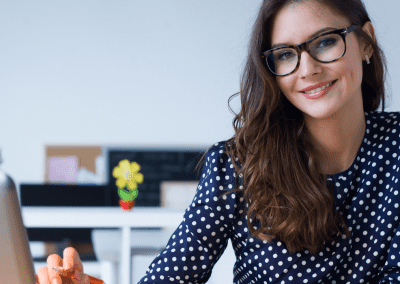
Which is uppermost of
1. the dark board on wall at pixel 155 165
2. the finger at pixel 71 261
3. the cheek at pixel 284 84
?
the cheek at pixel 284 84

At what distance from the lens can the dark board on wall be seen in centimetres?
450

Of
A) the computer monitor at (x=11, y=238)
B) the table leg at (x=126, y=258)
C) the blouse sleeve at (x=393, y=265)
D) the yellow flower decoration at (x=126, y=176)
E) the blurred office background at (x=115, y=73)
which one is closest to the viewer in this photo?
the computer monitor at (x=11, y=238)

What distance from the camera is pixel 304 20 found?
930 millimetres

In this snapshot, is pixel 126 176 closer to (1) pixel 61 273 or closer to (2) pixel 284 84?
(2) pixel 284 84

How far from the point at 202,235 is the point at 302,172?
0.29m

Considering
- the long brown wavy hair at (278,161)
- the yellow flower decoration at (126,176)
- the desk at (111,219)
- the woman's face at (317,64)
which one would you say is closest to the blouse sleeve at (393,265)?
the long brown wavy hair at (278,161)

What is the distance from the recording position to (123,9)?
4.54 metres

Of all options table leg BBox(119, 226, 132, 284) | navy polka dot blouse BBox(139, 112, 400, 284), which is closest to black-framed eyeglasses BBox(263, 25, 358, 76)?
navy polka dot blouse BBox(139, 112, 400, 284)

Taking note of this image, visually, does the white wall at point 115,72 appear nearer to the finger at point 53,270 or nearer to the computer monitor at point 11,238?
the finger at point 53,270

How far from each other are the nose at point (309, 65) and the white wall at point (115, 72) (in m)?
3.58

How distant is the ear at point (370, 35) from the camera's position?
1006mm

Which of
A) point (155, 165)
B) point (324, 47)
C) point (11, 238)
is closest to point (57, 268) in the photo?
point (11, 238)

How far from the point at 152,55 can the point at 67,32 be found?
3.17 feet

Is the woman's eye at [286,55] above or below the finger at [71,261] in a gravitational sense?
above
